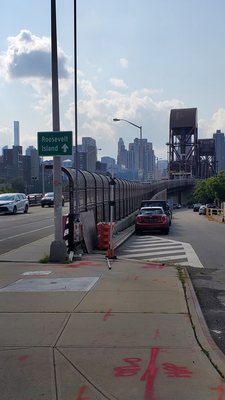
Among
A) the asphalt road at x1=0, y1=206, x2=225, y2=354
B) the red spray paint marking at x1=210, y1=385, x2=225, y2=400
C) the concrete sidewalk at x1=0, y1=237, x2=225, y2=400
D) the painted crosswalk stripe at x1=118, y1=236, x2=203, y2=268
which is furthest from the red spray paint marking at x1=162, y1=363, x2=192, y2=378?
the painted crosswalk stripe at x1=118, y1=236, x2=203, y2=268

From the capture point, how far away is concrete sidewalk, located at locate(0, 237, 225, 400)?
189 inches

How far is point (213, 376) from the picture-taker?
510 centimetres

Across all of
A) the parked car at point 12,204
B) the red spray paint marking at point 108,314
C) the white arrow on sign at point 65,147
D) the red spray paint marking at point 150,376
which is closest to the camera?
the red spray paint marking at point 150,376

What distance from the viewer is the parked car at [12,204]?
37.8 m

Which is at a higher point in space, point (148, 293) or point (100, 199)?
point (100, 199)

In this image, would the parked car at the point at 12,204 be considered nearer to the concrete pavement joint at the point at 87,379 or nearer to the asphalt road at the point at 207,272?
the asphalt road at the point at 207,272

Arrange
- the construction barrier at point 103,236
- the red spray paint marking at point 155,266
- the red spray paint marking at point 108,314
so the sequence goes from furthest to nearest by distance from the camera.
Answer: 1. the construction barrier at point 103,236
2. the red spray paint marking at point 155,266
3. the red spray paint marking at point 108,314

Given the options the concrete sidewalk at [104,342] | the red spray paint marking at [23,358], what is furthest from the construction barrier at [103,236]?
the red spray paint marking at [23,358]

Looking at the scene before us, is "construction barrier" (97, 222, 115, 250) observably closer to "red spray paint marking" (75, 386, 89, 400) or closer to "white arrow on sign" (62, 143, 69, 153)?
"white arrow on sign" (62, 143, 69, 153)

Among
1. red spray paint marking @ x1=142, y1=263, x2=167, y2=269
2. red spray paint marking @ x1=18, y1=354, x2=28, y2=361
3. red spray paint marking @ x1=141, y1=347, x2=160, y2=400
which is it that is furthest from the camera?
red spray paint marking @ x1=142, y1=263, x2=167, y2=269

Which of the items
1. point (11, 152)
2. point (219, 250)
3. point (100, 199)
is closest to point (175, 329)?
point (219, 250)

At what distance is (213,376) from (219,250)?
13.6 metres

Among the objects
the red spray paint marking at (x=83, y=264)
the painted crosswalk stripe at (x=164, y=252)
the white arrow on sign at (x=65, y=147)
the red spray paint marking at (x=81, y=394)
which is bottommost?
the painted crosswalk stripe at (x=164, y=252)

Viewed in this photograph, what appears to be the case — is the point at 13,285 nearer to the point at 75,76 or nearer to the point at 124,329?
the point at 124,329
